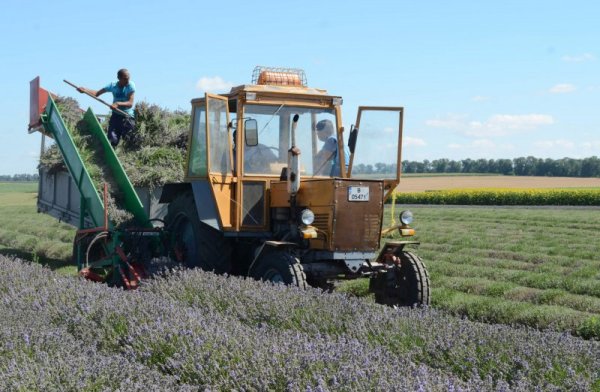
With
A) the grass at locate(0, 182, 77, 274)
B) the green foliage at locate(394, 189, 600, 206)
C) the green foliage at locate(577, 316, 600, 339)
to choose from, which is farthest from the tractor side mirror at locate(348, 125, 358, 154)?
the green foliage at locate(394, 189, 600, 206)

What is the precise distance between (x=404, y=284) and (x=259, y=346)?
3469 millimetres

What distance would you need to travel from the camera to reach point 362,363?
4453 millimetres

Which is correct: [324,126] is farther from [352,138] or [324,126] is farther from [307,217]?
[307,217]

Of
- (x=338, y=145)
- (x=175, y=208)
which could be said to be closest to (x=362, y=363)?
(x=338, y=145)

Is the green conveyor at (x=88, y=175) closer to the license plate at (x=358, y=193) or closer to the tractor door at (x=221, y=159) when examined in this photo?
the tractor door at (x=221, y=159)

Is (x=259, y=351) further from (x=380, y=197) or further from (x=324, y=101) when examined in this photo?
(x=324, y=101)

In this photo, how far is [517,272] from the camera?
457 inches

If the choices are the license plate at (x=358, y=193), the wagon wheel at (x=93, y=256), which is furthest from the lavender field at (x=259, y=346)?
the wagon wheel at (x=93, y=256)

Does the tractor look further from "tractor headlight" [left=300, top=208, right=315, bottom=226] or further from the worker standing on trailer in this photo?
the worker standing on trailer

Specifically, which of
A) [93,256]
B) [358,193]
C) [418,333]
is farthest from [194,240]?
[418,333]

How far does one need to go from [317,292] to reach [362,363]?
7.56ft

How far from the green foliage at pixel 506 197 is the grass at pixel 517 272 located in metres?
14.4

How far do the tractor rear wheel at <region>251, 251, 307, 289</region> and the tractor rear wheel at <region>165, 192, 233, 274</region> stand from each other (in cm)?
59

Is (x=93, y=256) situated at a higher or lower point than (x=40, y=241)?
higher
